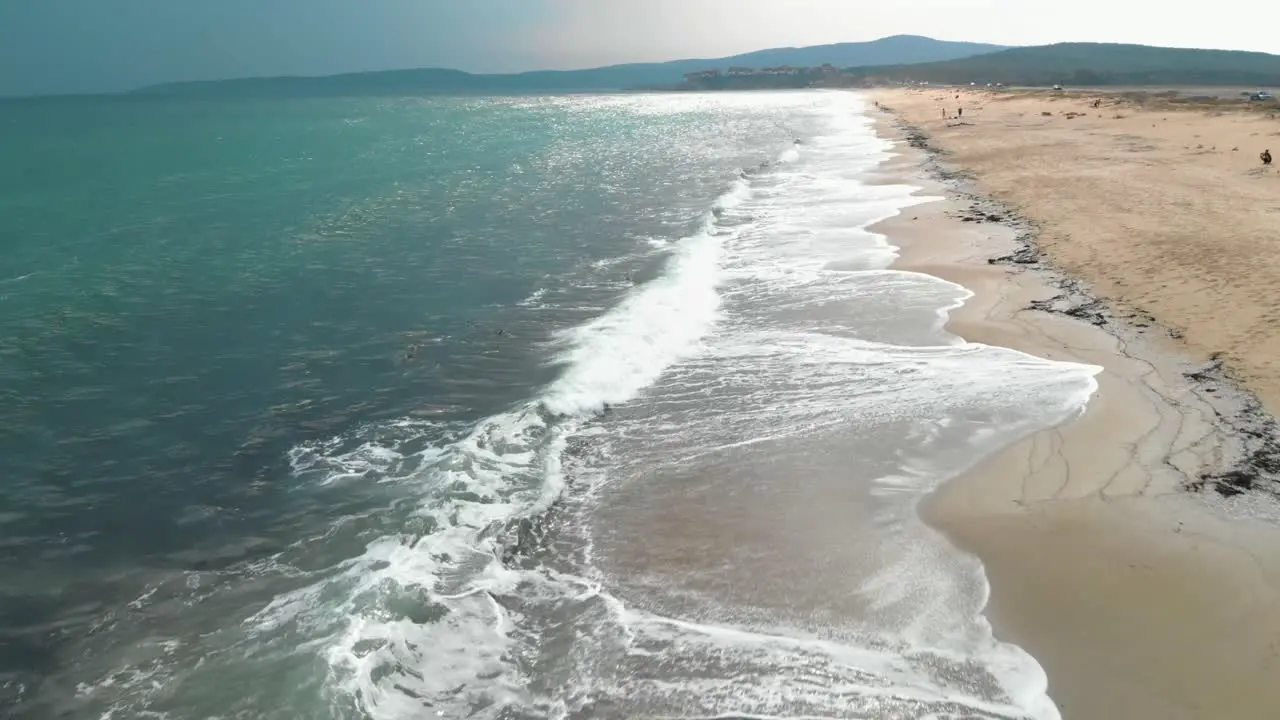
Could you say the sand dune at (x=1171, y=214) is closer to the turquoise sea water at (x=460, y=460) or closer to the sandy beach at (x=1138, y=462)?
the sandy beach at (x=1138, y=462)

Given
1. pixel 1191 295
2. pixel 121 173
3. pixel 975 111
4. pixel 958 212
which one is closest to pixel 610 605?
pixel 1191 295

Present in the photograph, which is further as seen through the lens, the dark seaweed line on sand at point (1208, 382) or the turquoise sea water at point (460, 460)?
the dark seaweed line on sand at point (1208, 382)

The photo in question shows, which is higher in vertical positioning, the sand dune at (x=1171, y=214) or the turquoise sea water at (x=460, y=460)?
the sand dune at (x=1171, y=214)

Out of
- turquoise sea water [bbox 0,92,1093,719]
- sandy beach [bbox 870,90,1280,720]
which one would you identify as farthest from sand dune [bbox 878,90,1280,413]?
turquoise sea water [bbox 0,92,1093,719]

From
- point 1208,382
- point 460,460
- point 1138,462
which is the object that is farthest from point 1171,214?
point 460,460

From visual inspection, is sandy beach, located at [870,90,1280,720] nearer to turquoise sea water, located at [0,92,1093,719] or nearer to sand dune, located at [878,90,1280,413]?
sand dune, located at [878,90,1280,413]

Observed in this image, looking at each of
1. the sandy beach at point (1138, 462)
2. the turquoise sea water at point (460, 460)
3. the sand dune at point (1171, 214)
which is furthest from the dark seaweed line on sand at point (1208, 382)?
the turquoise sea water at point (460, 460)
